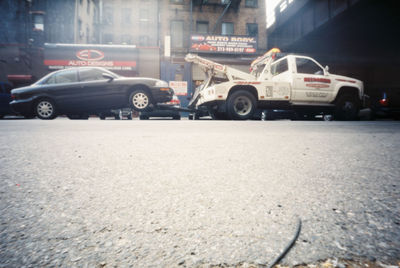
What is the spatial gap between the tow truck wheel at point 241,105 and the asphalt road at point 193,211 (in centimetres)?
604

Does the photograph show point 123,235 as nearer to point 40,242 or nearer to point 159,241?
point 159,241

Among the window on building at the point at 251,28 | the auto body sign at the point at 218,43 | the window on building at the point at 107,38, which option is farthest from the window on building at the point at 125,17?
the window on building at the point at 251,28

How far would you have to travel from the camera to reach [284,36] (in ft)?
79.9

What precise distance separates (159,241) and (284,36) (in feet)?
86.7

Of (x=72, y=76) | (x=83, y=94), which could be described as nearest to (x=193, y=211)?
→ (x=83, y=94)

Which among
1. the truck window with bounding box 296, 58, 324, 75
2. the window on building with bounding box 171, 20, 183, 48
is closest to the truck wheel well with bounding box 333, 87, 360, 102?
the truck window with bounding box 296, 58, 324, 75

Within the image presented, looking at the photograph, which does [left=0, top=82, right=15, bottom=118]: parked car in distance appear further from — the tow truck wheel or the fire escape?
the fire escape

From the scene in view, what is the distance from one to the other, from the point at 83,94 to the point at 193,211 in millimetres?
8432

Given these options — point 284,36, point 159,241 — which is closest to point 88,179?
point 159,241

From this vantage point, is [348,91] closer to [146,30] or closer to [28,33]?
[28,33]

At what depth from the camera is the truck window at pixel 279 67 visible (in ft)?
29.7

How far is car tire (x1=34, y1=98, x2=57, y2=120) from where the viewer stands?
8570 mm

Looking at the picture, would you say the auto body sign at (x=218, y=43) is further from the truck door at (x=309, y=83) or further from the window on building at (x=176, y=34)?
the truck door at (x=309, y=83)

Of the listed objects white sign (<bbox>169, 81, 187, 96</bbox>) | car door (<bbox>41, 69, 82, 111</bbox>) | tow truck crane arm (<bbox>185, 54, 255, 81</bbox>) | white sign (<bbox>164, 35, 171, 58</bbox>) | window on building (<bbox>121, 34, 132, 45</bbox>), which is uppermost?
window on building (<bbox>121, 34, 132, 45</bbox>)
